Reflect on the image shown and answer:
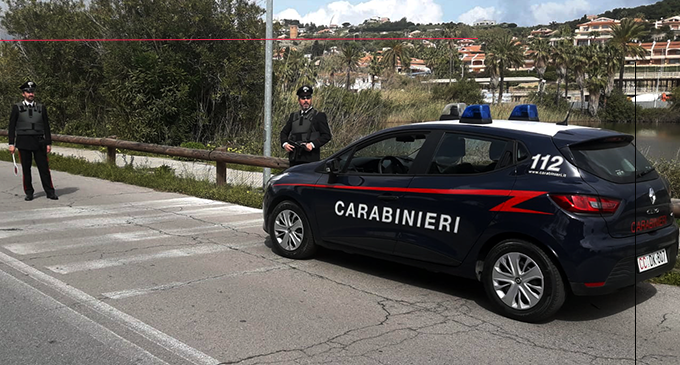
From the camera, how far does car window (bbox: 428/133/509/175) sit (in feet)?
18.9

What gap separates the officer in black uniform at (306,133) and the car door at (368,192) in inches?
91.9

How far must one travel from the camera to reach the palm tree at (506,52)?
7869 cm

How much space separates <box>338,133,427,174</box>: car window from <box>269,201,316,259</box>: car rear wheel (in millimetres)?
828

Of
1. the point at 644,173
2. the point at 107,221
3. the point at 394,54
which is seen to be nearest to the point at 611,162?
the point at 644,173

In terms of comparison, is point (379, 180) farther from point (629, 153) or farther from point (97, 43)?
point (97, 43)

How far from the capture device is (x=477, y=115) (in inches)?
242

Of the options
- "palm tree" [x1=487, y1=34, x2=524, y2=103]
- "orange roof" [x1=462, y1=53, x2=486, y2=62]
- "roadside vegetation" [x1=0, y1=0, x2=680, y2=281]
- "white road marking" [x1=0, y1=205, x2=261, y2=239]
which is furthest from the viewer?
"orange roof" [x1=462, y1=53, x2=486, y2=62]

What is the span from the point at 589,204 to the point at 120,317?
3.73 metres

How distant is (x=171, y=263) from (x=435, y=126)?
3174 millimetres

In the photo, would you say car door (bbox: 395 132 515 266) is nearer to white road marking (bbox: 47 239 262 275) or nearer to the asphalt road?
the asphalt road

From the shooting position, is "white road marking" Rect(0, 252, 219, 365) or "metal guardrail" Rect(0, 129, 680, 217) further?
"metal guardrail" Rect(0, 129, 680, 217)

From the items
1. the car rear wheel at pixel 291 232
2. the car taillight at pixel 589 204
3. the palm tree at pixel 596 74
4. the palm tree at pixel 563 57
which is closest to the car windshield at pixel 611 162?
the car taillight at pixel 589 204

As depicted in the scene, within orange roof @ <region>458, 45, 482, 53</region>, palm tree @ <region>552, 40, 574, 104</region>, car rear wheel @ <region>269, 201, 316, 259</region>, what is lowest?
car rear wheel @ <region>269, 201, 316, 259</region>

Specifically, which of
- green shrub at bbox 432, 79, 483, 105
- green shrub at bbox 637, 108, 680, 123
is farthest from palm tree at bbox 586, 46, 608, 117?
green shrub at bbox 432, 79, 483, 105
